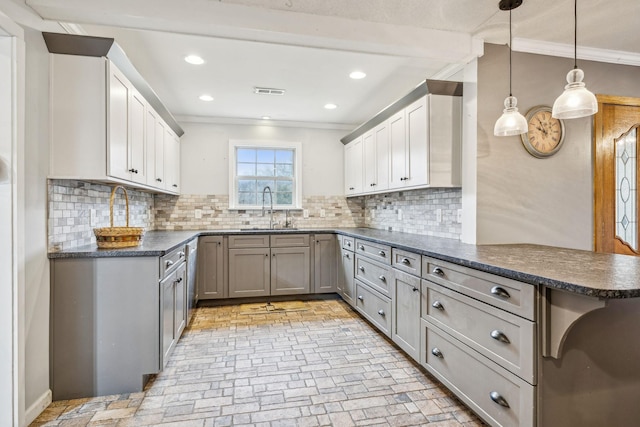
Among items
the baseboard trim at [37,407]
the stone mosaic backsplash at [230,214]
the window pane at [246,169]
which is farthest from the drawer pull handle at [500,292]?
the window pane at [246,169]

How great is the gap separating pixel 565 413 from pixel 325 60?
9.36 feet

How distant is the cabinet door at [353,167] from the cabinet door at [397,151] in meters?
0.88

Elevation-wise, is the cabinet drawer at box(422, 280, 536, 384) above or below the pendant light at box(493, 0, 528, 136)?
below

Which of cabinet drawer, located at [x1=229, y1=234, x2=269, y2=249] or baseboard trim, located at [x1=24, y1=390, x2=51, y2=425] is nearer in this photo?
baseboard trim, located at [x1=24, y1=390, x2=51, y2=425]

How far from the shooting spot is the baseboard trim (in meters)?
1.83

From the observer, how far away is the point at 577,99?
173 centimetres

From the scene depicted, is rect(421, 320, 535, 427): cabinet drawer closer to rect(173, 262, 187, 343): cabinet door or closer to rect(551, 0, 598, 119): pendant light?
rect(551, 0, 598, 119): pendant light

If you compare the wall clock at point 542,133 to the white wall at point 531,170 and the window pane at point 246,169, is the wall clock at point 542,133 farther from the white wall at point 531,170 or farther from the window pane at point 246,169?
the window pane at point 246,169

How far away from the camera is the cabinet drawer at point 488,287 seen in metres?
1.49

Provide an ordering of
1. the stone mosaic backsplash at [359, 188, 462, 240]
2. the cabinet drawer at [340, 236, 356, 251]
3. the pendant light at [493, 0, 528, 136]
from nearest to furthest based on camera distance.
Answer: the pendant light at [493, 0, 528, 136] → the stone mosaic backsplash at [359, 188, 462, 240] → the cabinet drawer at [340, 236, 356, 251]

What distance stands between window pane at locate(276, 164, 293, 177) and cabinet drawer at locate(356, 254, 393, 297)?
201 centimetres

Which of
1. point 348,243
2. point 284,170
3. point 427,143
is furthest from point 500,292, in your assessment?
point 284,170

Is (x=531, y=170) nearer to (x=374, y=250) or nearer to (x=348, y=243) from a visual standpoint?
(x=374, y=250)

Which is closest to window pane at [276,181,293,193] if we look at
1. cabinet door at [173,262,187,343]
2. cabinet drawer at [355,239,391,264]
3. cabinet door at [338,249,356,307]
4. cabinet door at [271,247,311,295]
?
cabinet door at [271,247,311,295]
